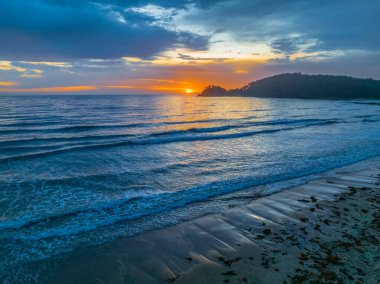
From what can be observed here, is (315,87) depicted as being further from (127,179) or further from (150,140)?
(127,179)

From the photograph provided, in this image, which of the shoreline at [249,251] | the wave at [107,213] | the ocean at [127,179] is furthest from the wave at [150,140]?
the shoreline at [249,251]

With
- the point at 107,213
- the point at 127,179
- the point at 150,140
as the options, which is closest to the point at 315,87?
the point at 150,140

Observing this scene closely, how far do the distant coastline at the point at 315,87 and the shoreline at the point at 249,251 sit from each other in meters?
147

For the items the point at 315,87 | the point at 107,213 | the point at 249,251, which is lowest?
the point at 107,213

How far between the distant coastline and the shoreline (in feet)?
484

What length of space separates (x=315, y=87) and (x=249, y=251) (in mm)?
164571

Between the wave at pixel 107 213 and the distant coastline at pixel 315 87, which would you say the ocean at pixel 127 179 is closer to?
the wave at pixel 107 213

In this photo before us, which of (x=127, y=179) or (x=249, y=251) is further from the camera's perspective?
(x=127, y=179)

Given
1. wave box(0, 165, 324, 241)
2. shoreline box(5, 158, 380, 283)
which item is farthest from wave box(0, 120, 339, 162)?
shoreline box(5, 158, 380, 283)

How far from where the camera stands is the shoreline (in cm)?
536

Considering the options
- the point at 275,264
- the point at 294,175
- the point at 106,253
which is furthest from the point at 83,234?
the point at 294,175

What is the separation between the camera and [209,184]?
11.7 meters

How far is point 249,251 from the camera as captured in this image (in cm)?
630

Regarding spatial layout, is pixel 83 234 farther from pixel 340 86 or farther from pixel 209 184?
pixel 340 86
